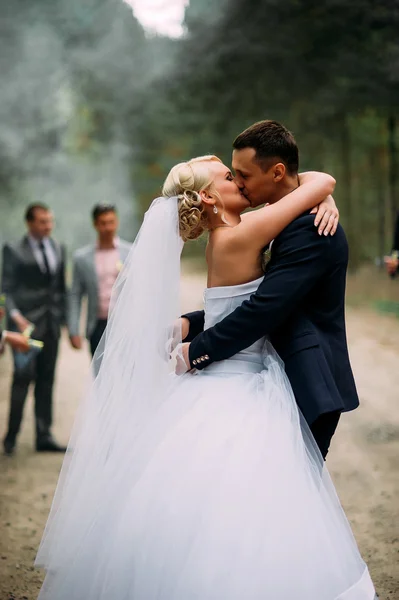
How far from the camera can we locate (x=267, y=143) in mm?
2117

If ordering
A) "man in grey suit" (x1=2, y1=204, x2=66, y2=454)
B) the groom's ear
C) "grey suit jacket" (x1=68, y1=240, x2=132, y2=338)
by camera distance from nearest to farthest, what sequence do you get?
the groom's ear < "grey suit jacket" (x1=68, y1=240, x2=132, y2=338) < "man in grey suit" (x1=2, y1=204, x2=66, y2=454)

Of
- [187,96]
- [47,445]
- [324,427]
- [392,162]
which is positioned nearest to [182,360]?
[324,427]

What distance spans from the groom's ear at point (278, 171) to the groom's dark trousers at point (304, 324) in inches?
6.2

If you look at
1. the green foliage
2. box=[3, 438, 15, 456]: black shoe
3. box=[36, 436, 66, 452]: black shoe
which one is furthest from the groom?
the green foliage

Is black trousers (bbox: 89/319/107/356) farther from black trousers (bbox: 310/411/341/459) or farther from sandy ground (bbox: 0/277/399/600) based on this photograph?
black trousers (bbox: 310/411/341/459)

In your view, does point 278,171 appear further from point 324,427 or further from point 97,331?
point 97,331

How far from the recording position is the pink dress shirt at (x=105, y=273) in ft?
15.4

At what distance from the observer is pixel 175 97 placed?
8.46 m

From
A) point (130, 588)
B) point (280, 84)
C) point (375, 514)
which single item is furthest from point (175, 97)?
point (130, 588)

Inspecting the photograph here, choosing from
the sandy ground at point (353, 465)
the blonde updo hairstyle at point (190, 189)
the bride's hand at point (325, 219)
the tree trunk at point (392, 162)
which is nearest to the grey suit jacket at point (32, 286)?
the sandy ground at point (353, 465)

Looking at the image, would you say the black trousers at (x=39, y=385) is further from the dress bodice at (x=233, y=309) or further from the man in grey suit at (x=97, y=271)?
the dress bodice at (x=233, y=309)

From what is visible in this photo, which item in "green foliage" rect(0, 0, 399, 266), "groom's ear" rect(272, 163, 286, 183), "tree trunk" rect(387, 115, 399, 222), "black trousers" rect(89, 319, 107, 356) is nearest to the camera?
"groom's ear" rect(272, 163, 286, 183)

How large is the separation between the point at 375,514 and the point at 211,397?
83.5 inches

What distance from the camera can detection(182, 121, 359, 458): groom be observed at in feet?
6.68
